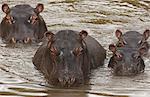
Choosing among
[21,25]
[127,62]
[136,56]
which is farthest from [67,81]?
[21,25]

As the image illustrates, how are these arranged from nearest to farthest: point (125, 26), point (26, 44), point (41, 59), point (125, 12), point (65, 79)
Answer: point (65, 79), point (41, 59), point (26, 44), point (125, 26), point (125, 12)

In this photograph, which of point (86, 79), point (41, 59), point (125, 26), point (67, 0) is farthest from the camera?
point (67, 0)

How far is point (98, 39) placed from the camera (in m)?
13.1

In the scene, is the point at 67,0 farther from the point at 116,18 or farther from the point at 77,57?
the point at 77,57

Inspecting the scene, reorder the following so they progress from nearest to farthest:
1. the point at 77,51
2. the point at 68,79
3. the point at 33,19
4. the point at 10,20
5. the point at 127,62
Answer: the point at 68,79 → the point at 77,51 → the point at 127,62 → the point at 10,20 → the point at 33,19

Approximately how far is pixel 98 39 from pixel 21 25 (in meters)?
1.59

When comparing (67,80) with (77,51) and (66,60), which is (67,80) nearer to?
(66,60)

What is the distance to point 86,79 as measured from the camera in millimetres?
9938

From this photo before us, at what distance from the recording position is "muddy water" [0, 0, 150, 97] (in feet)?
30.8

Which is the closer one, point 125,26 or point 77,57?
point 77,57

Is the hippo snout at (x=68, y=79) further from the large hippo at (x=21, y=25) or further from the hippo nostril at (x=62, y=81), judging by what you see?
the large hippo at (x=21, y=25)

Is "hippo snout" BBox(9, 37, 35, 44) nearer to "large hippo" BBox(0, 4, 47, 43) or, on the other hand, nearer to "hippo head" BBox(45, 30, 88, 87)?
"large hippo" BBox(0, 4, 47, 43)

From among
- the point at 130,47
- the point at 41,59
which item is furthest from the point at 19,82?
the point at 130,47

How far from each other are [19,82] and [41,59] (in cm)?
91
